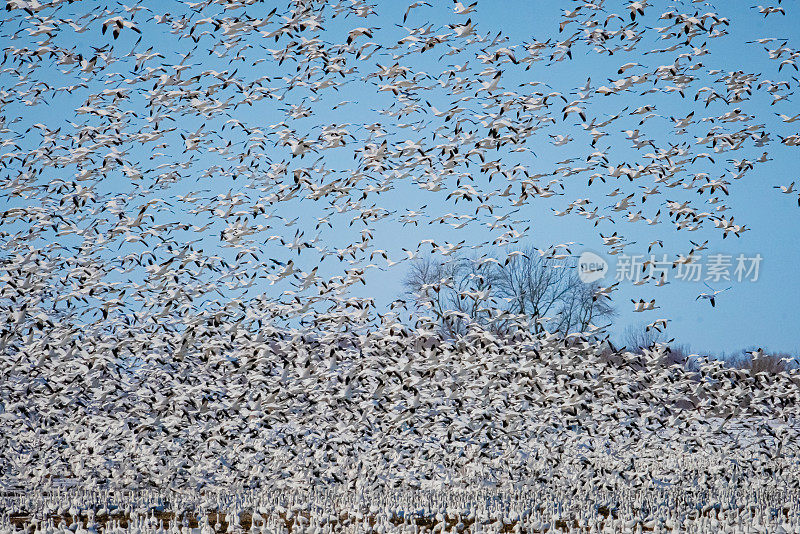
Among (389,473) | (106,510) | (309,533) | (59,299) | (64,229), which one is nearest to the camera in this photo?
(309,533)

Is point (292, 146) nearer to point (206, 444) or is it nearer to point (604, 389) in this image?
point (206, 444)

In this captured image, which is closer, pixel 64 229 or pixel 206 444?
pixel 206 444

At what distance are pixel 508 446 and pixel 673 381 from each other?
4396mm

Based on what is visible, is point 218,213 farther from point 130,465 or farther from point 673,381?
point 673,381

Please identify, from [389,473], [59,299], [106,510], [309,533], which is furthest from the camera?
[59,299]

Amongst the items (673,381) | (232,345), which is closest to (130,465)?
(232,345)

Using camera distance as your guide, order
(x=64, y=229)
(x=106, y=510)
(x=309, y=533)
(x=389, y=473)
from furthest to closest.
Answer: (x=64, y=229), (x=389, y=473), (x=106, y=510), (x=309, y=533)

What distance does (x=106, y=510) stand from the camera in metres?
14.9

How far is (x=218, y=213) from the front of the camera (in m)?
20.5

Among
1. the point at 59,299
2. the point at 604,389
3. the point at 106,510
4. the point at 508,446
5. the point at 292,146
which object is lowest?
the point at 106,510

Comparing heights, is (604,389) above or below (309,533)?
above

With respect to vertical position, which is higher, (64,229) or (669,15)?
(669,15)

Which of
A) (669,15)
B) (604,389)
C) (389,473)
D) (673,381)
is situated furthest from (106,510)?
(669,15)

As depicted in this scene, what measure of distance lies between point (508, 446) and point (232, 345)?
21.9ft
